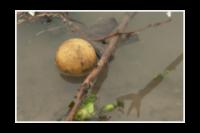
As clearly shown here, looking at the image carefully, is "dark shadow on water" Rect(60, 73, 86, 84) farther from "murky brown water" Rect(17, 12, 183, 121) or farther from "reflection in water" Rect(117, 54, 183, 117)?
"reflection in water" Rect(117, 54, 183, 117)

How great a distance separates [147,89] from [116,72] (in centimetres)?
25

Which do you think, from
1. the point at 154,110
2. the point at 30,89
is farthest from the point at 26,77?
the point at 154,110

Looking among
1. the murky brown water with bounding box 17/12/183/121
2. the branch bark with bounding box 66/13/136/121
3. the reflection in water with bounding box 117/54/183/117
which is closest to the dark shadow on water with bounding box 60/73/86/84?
the murky brown water with bounding box 17/12/183/121

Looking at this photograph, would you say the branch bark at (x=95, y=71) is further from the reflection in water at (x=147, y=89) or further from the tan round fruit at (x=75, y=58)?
the reflection in water at (x=147, y=89)

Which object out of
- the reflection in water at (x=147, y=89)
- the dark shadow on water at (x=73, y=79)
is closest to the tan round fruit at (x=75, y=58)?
the dark shadow on water at (x=73, y=79)

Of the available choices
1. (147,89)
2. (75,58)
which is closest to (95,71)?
(75,58)

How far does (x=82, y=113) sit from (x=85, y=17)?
1.03 meters

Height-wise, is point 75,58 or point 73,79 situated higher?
point 75,58

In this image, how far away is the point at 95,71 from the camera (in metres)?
2.57

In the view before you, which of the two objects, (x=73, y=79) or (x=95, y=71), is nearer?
(x=95, y=71)

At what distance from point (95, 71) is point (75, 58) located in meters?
0.16

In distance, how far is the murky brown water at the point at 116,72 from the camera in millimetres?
2516

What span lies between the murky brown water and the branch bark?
0.30 feet

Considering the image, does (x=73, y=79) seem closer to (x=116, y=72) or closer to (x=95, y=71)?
(x=95, y=71)
